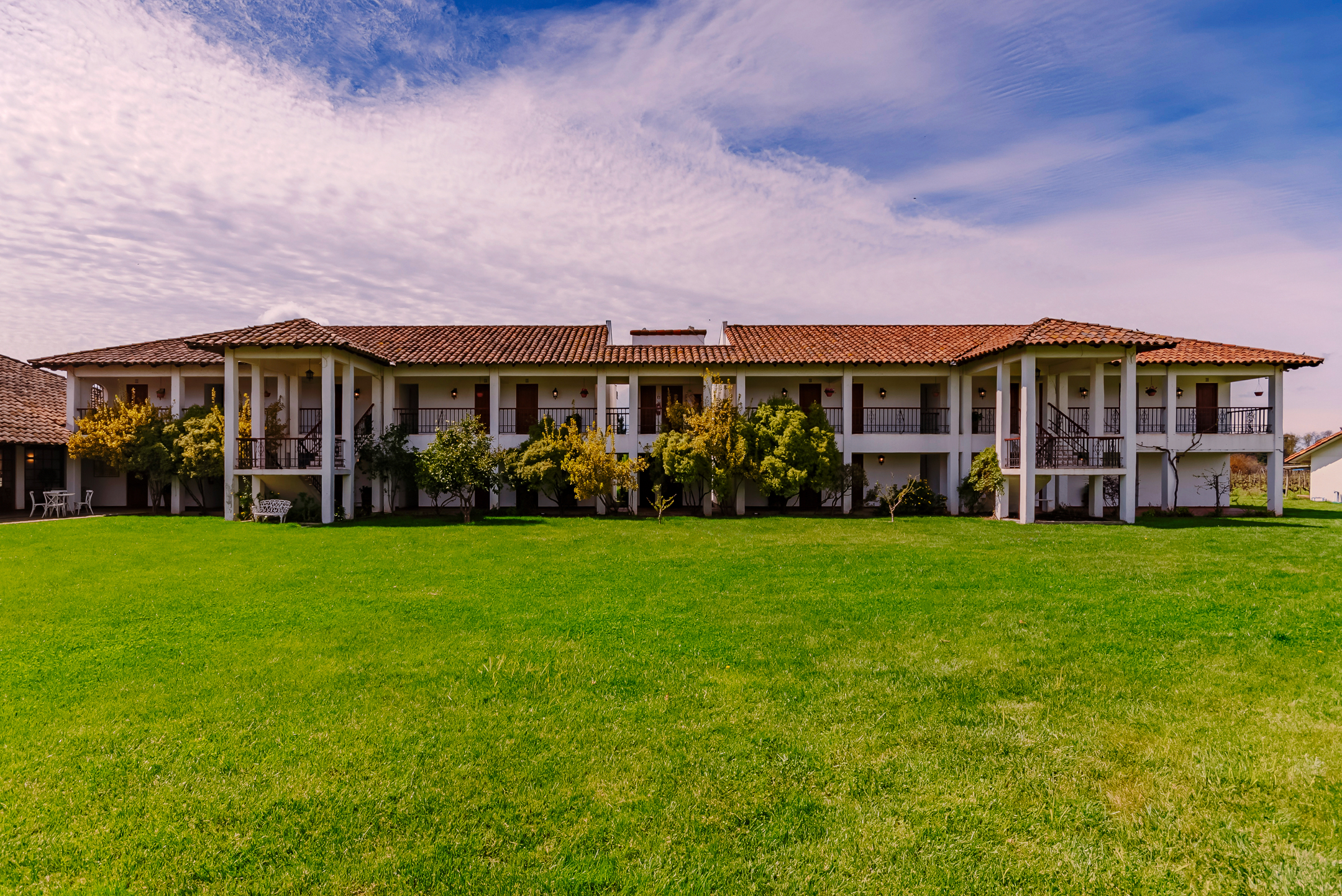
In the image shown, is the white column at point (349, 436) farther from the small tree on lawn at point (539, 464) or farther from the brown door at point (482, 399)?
the brown door at point (482, 399)

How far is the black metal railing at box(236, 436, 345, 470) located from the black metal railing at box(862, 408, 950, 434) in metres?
17.3

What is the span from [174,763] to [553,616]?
13.1 ft

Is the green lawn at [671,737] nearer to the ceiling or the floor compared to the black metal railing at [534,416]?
nearer to the floor

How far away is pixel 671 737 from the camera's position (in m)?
4.61

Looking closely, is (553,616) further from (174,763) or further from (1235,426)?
(1235,426)

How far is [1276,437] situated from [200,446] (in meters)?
33.9

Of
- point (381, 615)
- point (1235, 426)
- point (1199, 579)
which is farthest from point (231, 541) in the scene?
point (1235, 426)

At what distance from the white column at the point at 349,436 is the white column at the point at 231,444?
274 centimetres

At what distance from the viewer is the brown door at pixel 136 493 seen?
2336 centimetres

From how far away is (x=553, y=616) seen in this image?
7770 millimetres

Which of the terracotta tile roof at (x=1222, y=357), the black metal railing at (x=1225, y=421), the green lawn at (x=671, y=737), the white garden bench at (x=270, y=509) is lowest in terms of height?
the green lawn at (x=671, y=737)

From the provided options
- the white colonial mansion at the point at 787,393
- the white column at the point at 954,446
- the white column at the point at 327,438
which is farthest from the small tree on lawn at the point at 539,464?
the white column at the point at 954,446

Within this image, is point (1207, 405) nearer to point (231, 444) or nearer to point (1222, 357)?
point (1222, 357)

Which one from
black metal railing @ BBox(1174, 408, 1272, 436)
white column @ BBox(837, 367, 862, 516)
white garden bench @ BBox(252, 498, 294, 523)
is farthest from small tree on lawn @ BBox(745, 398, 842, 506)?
white garden bench @ BBox(252, 498, 294, 523)
